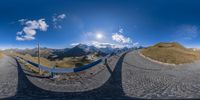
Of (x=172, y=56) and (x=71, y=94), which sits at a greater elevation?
(x=172, y=56)

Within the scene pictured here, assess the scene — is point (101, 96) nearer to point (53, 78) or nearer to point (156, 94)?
point (156, 94)

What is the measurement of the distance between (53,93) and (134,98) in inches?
319

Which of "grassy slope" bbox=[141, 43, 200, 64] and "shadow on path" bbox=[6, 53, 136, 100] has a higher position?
"grassy slope" bbox=[141, 43, 200, 64]

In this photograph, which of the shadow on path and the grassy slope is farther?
the grassy slope

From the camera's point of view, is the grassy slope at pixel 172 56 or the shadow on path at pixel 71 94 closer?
the shadow on path at pixel 71 94

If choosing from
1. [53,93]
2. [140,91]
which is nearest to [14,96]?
[53,93]

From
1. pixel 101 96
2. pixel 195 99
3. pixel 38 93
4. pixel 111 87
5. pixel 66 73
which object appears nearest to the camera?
pixel 195 99

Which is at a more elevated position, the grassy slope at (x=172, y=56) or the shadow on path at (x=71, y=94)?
the grassy slope at (x=172, y=56)

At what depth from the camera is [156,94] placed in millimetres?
24453

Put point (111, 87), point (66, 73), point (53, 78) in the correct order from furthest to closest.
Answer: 1. point (66, 73)
2. point (53, 78)
3. point (111, 87)

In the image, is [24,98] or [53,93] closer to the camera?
[24,98]

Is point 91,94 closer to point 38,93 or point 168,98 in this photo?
point 38,93

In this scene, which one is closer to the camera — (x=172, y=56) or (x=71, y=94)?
(x=71, y=94)

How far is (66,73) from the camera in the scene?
41500 millimetres
